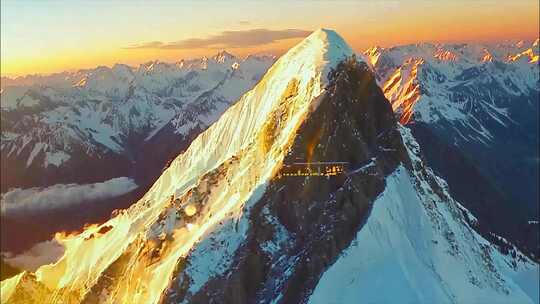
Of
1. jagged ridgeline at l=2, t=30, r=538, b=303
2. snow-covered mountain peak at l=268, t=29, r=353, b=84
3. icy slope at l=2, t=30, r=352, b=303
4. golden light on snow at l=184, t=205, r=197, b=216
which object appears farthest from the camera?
golden light on snow at l=184, t=205, r=197, b=216

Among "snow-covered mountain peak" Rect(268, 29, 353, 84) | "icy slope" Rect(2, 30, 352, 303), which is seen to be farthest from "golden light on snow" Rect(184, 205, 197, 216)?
"snow-covered mountain peak" Rect(268, 29, 353, 84)

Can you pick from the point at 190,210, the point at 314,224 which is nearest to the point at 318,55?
the point at 314,224

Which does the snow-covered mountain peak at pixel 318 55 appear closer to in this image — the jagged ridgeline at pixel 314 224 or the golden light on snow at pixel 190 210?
the jagged ridgeline at pixel 314 224

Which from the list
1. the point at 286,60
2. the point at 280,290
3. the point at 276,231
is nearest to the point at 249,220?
the point at 276,231

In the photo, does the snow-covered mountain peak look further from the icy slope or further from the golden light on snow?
the golden light on snow

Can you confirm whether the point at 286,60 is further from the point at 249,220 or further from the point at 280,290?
the point at 280,290

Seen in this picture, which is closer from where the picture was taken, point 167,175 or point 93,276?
point 93,276

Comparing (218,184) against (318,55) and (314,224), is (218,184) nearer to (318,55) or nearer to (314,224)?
(314,224)
